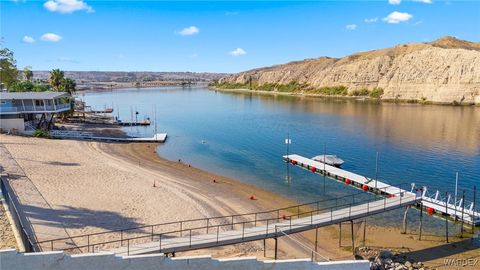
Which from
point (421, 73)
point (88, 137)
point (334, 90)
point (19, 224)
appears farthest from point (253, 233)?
point (334, 90)

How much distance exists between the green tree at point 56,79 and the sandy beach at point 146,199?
4158 cm

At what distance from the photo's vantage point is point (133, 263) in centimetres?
1526

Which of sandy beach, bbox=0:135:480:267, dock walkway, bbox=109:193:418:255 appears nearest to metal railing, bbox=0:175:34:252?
sandy beach, bbox=0:135:480:267

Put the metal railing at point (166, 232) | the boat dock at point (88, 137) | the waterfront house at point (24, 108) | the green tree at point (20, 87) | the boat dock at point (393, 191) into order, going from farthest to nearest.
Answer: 1. the green tree at point (20, 87)
2. the boat dock at point (88, 137)
3. the waterfront house at point (24, 108)
4. the boat dock at point (393, 191)
5. the metal railing at point (166, 232)

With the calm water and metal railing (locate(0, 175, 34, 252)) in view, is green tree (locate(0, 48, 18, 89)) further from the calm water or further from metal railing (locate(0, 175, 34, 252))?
metal railing (locate(0, 175, 34, 252))

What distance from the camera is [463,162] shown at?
157 feet

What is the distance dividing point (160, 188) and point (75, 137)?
2987cm

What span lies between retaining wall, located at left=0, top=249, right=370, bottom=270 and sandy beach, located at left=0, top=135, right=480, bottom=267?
21.2ft

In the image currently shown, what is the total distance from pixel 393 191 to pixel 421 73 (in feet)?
394

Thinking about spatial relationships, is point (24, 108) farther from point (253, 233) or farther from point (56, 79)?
point (253, 233)

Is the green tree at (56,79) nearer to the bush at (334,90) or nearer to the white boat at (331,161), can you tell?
the white boat at (331,161)

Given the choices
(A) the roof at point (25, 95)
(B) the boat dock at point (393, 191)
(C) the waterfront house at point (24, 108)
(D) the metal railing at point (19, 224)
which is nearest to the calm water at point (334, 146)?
(B) the boat dock at point (393, 191)

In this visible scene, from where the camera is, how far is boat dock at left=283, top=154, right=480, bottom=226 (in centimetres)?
2956

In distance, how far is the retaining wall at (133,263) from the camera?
14422 millimetres
